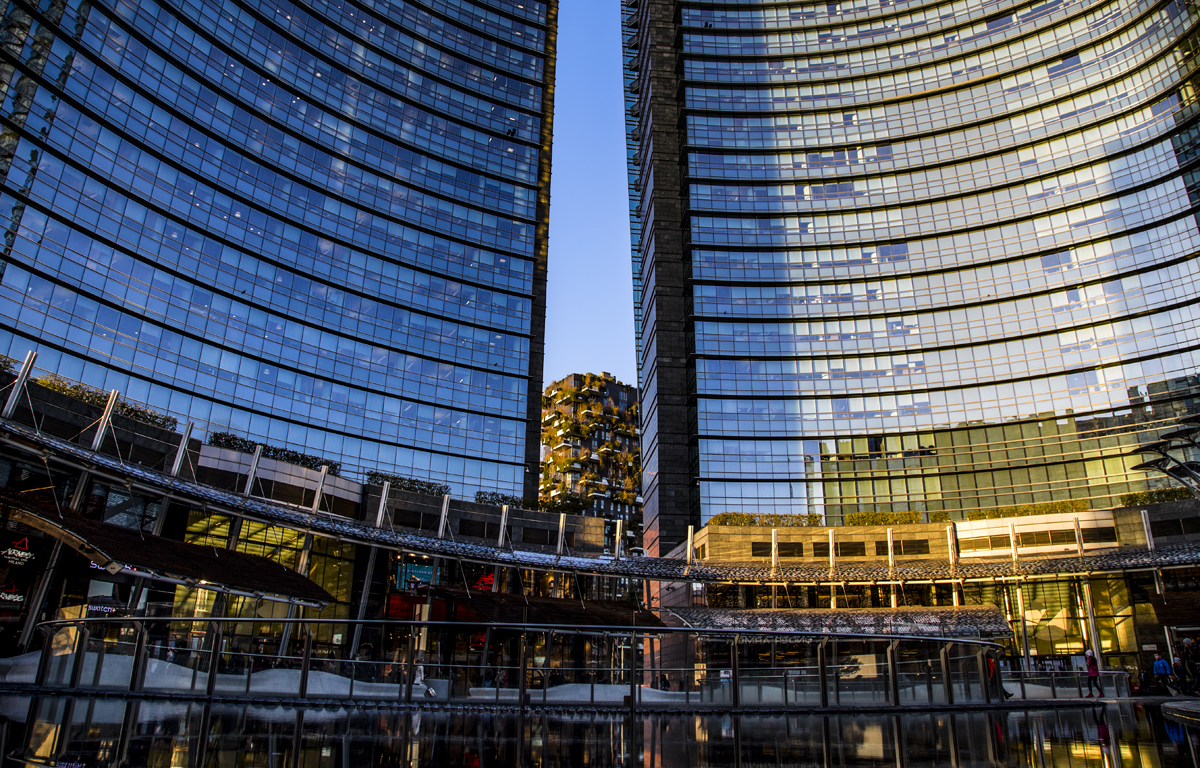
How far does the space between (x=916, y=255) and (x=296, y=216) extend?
5581 cm

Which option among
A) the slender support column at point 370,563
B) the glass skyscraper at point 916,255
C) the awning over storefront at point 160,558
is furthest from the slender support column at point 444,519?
the glass skyscraper at point 916,255

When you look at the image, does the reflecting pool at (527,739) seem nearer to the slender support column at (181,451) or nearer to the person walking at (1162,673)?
the person walking at (1162,673)

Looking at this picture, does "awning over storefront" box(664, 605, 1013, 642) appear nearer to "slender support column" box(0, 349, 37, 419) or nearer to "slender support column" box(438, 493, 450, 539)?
"slender support column" box(438, 493, 450, 539)

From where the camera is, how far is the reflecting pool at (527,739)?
7496 mm

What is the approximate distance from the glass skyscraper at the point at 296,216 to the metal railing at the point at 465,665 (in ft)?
124

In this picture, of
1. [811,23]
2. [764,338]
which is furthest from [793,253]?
[811,23]

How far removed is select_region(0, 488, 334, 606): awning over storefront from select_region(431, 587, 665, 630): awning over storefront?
23.8 ft

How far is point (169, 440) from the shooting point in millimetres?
40031

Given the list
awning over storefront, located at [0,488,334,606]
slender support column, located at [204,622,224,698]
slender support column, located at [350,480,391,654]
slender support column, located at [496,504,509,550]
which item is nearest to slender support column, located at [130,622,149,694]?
slender support column, located at [204,622,224,698]

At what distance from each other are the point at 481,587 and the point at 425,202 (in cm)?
3660

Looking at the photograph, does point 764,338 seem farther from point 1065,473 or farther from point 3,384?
→ point 3,384

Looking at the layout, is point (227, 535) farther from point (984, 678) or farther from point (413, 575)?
point (984, 678)

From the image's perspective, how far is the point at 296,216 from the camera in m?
60.8

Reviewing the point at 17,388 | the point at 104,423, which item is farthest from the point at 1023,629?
the point at 17,388
